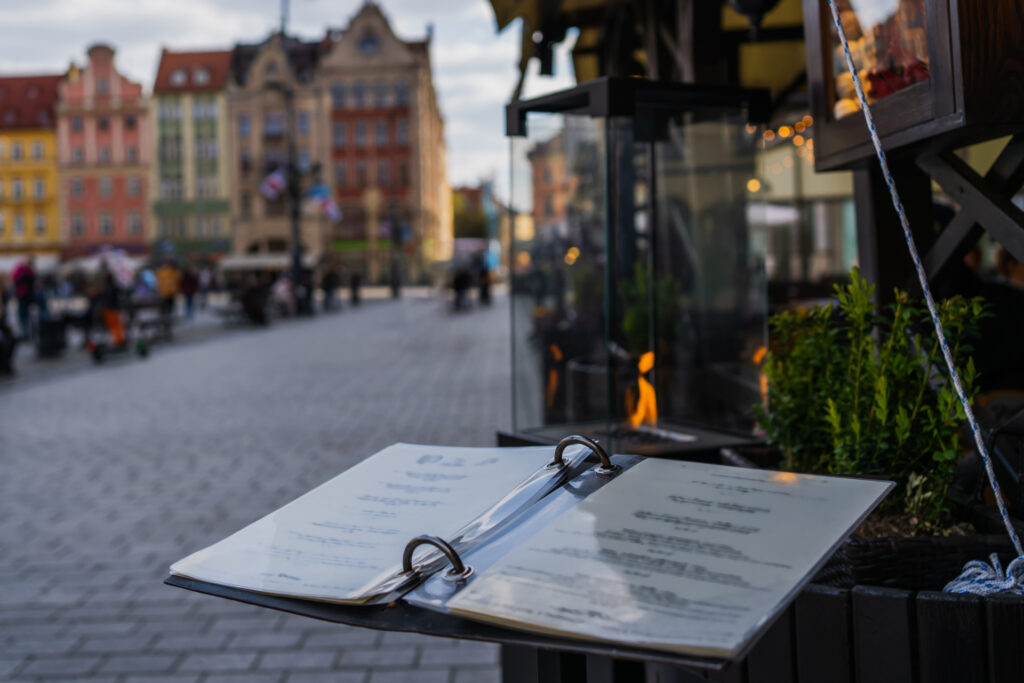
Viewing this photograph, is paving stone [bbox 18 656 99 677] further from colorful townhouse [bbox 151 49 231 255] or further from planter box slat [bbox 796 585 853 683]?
colorful townhouse [bbox 151 49 231 255]

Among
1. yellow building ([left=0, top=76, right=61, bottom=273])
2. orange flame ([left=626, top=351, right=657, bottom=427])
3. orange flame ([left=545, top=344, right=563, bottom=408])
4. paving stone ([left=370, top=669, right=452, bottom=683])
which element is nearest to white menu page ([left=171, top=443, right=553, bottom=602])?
orange flame ([left=626, top=351, right=657, bottom=427])

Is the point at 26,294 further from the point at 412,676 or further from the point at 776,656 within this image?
the point at 776,656

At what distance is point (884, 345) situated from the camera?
1.88 m

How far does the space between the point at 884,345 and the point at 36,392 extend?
39.4 ft

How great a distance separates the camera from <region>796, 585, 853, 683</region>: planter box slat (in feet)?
4.94

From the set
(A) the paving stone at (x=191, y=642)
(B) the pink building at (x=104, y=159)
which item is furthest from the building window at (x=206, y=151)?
(A) the paving stone at (x=191, y=642)

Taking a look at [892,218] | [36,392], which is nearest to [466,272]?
[36,392]

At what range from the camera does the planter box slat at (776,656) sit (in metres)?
1.57

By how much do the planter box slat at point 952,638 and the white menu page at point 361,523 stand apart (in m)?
0.60

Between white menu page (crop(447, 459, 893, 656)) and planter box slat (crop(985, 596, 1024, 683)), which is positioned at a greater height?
white menu page (crop(447, 459, 893, 656))

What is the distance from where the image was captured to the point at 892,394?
1.84 m

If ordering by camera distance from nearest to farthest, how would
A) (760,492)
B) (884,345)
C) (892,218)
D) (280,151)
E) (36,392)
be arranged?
(760,492)
(884,345)
(892,218)
(36,392)
(280,151)

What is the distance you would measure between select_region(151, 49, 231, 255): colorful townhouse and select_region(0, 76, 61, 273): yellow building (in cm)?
794

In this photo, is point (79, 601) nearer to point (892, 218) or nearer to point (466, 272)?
point (892, 218)
